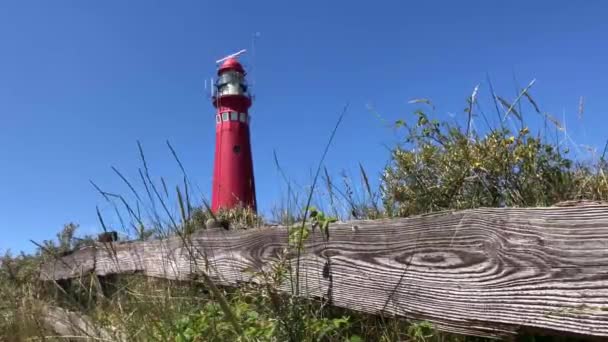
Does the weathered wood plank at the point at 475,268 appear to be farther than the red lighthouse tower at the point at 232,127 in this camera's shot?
No

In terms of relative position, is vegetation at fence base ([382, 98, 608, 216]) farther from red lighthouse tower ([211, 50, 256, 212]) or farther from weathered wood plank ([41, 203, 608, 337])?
red lighthouse tower ([211, 50, 256, 212])

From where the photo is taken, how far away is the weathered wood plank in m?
1.25

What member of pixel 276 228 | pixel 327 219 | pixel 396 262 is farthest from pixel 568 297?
pixel 276 228

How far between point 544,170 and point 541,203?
409 mm

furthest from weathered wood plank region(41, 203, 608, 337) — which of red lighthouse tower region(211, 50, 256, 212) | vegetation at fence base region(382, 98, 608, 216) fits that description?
red lighthouse tower region(211, 50, 256, 212)

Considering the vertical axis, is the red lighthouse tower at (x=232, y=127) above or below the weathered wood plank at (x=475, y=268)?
above

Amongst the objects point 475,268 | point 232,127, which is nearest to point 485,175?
point 475,268

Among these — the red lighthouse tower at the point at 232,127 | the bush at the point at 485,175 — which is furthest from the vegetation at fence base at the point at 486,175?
the red lighthouse tower at the point at 232,127

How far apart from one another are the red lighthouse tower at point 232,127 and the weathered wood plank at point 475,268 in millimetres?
15195

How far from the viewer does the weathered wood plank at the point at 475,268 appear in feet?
4.12

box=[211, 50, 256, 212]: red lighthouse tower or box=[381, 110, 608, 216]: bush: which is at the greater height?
box=[211, 50, 256, 212]: red lighthouse tower

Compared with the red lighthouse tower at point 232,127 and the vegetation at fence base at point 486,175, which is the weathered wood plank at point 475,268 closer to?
the vegetation at fence base at point 486,175

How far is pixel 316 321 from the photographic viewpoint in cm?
191

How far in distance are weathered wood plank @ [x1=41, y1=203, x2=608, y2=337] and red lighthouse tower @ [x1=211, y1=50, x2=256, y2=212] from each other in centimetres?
1519
